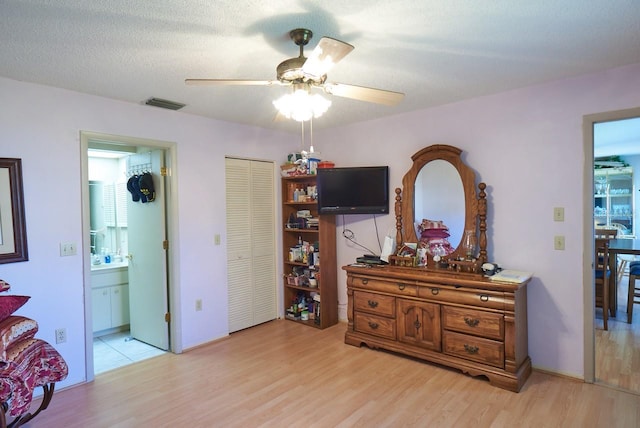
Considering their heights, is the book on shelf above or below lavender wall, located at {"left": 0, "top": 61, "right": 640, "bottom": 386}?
below

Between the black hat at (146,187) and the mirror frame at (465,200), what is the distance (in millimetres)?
2434

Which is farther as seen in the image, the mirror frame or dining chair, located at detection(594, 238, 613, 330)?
dining chair, located at detection(594, 238, 613, 330)

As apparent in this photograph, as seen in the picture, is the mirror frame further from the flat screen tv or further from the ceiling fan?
the ceiling fan

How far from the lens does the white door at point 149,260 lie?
11.5 feet

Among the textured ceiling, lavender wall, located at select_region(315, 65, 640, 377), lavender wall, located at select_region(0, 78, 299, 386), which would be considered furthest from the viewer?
lavender wall, located at select_region(315, 65, 640, 377)

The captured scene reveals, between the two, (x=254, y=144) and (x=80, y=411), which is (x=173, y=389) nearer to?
(x=80, y=411)

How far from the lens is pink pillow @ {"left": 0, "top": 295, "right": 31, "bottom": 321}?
2012 millimetres

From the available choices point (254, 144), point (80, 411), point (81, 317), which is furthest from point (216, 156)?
point (80, 411)

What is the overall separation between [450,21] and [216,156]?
2606 mm

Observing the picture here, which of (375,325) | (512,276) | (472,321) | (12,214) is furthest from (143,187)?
(512,276)

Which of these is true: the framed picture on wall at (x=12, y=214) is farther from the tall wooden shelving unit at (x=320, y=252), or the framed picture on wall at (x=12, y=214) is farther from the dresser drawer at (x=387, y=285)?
the dresser drawer at (x=387, y=285)

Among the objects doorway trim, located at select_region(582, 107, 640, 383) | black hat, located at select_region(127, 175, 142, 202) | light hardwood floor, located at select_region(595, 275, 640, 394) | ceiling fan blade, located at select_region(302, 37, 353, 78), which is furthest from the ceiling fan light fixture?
light hardwood floor, located at select_region(595, 275, 640, 394)

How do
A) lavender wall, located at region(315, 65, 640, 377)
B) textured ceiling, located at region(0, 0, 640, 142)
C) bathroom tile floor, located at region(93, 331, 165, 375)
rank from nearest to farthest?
1. textured ceiling, located at region(0, 0, 640, 142)
2. lavender wall, located at region(315, 65, 640, 377)
3. bathroom tile floor, located at region(93, 331, 165, 375)

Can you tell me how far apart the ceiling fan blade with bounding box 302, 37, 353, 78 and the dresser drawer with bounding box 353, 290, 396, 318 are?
7.26 feet
